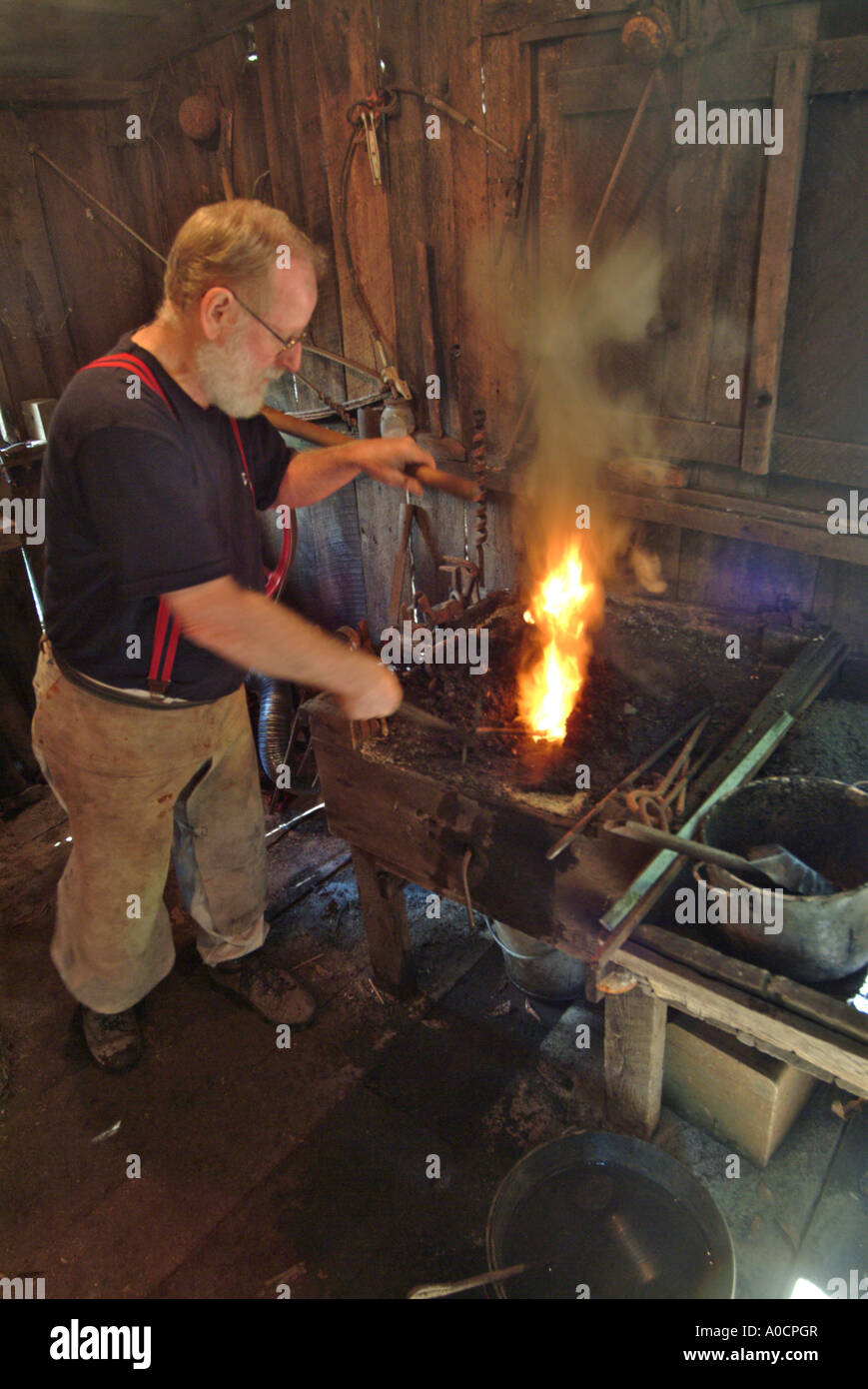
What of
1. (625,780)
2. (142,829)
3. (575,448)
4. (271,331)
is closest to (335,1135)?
(142,829)

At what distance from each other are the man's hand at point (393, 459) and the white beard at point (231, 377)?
526 mm

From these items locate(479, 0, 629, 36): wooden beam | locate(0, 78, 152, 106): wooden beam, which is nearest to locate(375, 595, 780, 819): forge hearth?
locate(479, 0, 629, 36): wooden beam

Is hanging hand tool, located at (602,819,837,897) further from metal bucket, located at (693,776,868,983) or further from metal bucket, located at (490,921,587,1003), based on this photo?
metal bucket, located at (490,921,587,1003)

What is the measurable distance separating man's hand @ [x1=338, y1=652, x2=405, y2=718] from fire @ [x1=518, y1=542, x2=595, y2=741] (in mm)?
587

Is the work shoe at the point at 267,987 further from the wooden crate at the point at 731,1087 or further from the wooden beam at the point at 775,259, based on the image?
the wooden beam at the point at 775,259

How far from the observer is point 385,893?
334cm

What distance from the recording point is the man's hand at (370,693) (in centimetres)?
241

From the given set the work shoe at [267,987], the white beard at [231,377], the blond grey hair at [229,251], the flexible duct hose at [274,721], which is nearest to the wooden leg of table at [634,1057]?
the work shoe at [267,987]

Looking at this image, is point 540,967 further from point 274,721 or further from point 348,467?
point 274,721

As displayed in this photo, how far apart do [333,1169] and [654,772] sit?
1.75m

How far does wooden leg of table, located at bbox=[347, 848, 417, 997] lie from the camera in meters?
3.29
